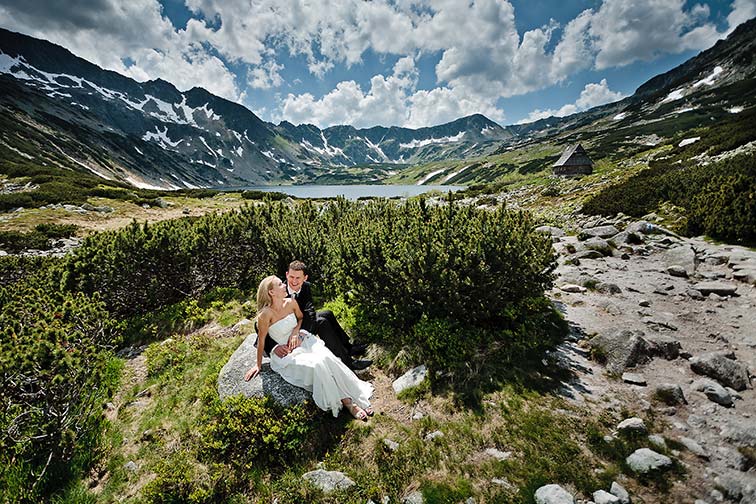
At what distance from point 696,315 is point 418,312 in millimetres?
7106

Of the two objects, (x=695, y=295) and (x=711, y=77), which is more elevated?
(x=711, y=77)

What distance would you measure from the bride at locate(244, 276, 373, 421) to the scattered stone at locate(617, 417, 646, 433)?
13.0ft

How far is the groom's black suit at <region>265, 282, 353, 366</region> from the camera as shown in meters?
6.92

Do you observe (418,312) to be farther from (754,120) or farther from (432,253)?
(754,120)

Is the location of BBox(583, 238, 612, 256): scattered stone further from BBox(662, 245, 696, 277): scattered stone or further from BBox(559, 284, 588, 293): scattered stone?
BBox(559, 284, 588, 293): scattered stone

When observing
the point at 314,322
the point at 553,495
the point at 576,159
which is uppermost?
the point at 576,159

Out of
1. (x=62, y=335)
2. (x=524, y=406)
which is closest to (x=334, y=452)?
(x=524, y=406)

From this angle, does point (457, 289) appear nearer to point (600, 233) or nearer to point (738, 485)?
point (738, 485)

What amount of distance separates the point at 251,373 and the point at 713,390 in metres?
8.09

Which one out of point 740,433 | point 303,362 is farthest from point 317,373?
point 740,433

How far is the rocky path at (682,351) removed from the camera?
14.4 ft

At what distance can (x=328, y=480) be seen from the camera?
465 cm

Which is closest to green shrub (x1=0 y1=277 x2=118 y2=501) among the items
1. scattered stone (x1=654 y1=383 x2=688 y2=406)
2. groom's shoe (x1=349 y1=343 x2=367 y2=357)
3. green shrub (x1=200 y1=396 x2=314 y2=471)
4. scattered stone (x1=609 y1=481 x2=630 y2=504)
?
green shrub (x1=200 y1=396 x2=314 y2=471)

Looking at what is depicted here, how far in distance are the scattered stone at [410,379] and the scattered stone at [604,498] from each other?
3074mm
